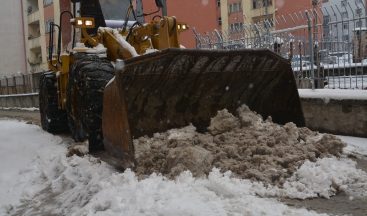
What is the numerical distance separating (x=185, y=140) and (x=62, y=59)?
307 cm

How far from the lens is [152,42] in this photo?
23.1ft

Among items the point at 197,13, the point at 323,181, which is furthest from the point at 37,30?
the point at 323,181

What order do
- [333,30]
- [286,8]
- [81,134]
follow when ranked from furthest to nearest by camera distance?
A: [286,8] < [333,30] < [81,134]

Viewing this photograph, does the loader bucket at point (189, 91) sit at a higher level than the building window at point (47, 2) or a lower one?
lower

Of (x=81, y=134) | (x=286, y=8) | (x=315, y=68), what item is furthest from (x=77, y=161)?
(x=286, y=8)

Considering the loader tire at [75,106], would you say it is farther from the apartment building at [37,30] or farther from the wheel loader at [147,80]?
the apartment building at [37,30]

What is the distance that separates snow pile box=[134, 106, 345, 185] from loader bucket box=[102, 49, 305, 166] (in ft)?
0.72

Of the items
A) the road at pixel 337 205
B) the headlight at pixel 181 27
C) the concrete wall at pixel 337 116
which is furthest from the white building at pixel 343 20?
the road at pixel 337 205

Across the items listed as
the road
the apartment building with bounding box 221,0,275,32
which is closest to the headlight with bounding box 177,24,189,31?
the road

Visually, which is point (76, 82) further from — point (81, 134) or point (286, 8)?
point (286, 8)

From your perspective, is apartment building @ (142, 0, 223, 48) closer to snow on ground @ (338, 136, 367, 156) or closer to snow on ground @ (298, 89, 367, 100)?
snow on ground @ (298, 89, 367, 100)

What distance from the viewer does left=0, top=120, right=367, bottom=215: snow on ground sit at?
3.79 m

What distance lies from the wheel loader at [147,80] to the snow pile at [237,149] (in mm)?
258

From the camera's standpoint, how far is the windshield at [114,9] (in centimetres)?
741
